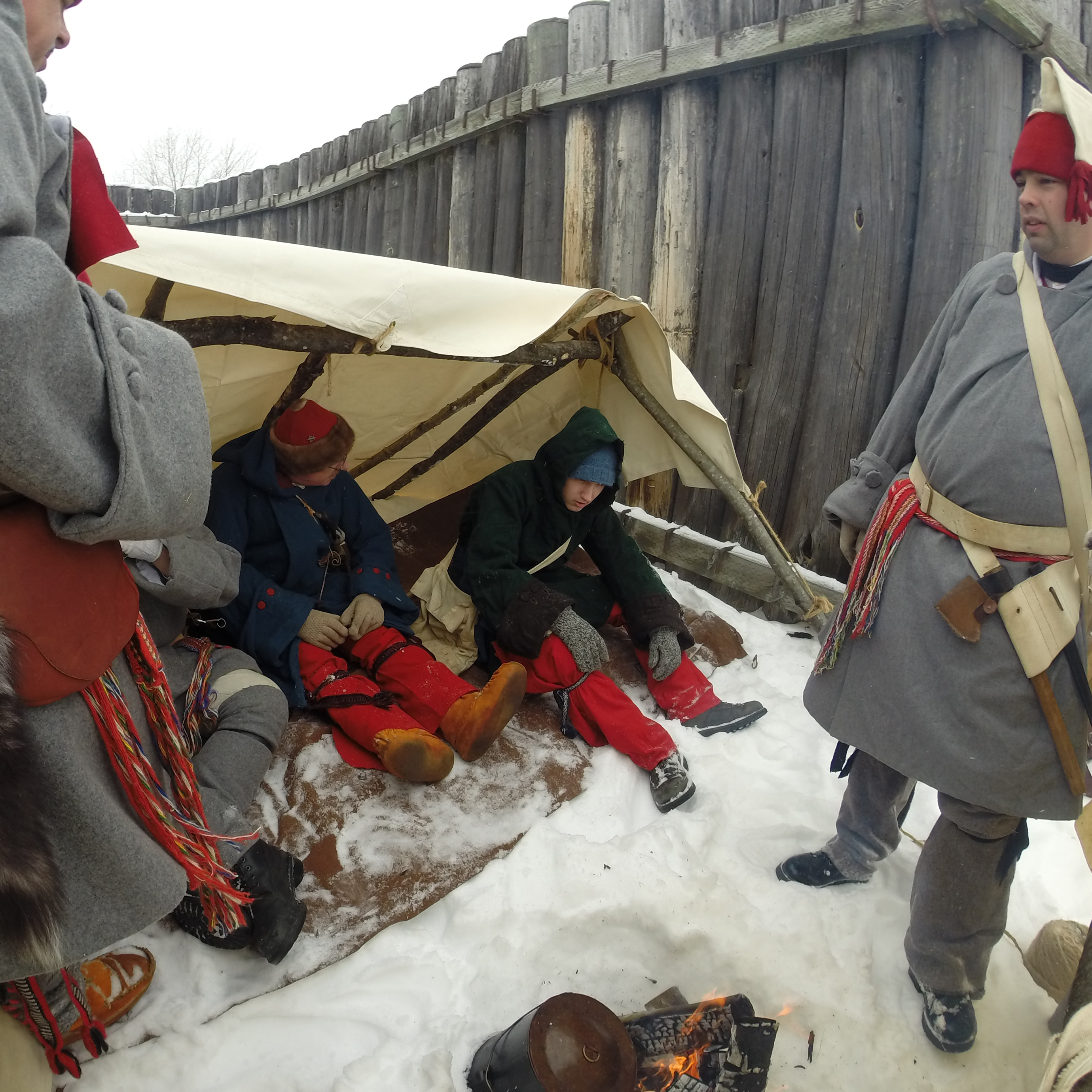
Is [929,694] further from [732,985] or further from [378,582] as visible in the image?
[378,582]

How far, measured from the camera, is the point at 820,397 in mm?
3266

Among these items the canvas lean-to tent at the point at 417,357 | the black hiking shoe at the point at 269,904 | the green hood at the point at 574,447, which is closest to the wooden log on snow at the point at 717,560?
the canvas lean-to tent at the point at 417,357

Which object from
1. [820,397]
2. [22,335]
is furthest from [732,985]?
[820,397]

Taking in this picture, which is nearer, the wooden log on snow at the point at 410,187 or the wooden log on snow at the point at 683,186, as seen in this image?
the wooden log on snow at the point at 683,186

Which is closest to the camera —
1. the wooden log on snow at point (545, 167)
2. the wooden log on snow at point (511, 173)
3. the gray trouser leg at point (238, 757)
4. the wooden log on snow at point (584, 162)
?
the gray trouser leg at point (238, 757)

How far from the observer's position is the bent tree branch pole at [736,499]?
→ 3.12 metres

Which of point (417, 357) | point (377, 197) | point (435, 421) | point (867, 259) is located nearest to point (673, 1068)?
point (417, 357)

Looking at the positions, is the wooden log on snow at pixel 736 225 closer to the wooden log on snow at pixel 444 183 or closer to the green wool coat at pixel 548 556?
the green wool coat at pixel 548 556

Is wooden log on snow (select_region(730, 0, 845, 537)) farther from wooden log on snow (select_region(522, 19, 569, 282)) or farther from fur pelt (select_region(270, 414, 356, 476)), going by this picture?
fur pelt (select_region(270, 414, 356, 476))

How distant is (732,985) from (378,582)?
1.69 m

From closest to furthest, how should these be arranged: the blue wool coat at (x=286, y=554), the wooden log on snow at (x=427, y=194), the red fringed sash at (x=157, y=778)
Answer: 1. the red fringed sash at (x=157, y=778)
2. the blue wool coat at (x=286, y=554)
3. the wooden log on snow at (x=427, y=194)

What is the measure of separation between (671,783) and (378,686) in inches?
39.2

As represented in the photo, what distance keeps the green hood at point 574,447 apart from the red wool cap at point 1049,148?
158 centimetres

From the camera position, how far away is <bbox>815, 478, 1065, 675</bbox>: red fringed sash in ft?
5.90
